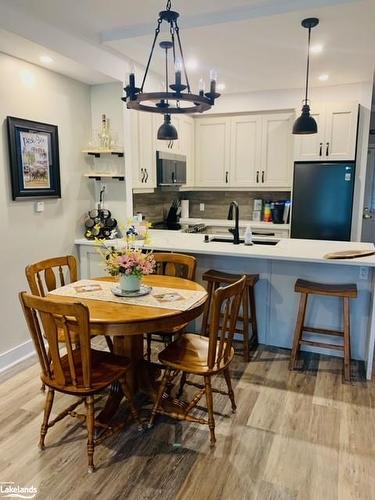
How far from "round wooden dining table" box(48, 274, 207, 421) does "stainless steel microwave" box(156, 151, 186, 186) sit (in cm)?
187

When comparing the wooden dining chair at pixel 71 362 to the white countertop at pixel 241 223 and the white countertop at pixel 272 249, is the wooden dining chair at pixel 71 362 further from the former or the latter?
the white countertop at pixel 241 223

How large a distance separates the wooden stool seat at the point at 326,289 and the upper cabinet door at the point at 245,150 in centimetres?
241

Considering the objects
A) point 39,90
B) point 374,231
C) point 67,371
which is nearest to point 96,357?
point 67,371

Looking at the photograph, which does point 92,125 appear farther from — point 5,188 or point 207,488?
point 207,488

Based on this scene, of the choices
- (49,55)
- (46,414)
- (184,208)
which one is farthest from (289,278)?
(184,208)

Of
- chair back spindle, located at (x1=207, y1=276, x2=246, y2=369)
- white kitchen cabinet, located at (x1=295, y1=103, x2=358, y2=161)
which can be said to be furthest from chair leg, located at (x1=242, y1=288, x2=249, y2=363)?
white kitchen cabinet, located at (x1=295, y1=103, x2=358, y2=161)

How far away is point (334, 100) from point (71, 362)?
4.25 meters

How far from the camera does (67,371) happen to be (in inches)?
80.6

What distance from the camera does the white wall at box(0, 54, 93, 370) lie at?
294cm

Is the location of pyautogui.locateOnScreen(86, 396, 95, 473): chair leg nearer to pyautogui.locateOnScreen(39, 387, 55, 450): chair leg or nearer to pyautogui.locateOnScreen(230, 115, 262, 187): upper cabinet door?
pyautogui.locateOnScreen(39, 387, 55, 450): chair leg

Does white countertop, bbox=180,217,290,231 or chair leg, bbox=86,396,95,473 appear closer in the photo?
chair leg, bbox=86,396,95,473

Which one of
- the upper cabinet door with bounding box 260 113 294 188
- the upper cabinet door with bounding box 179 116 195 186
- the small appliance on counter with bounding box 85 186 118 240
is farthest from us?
the upper cabinet door with bounding box 179 116 195 186

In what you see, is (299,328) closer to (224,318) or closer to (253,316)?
(253,316)

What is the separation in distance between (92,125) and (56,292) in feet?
6.98
